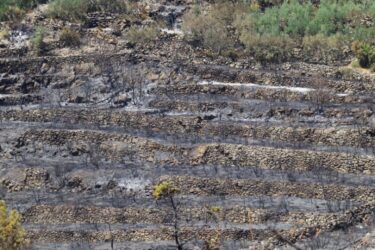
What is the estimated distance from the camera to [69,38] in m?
30.1

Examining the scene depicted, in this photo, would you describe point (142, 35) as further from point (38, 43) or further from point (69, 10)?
point (38, 43)

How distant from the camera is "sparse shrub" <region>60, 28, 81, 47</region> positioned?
30.1 meters

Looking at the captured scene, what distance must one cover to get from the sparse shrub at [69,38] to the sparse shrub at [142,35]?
91.3 inches

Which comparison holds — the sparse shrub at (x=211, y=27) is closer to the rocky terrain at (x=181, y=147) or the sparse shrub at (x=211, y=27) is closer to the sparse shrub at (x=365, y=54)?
the rocky terrain at (x=181, y=147)

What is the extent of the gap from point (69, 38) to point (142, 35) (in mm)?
3340

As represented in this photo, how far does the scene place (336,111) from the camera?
997 inches

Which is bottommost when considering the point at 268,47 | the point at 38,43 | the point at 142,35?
the point at 38,43

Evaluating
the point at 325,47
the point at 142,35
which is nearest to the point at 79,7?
the point at 142,35

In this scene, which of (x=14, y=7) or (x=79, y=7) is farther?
(x=14, y=7)

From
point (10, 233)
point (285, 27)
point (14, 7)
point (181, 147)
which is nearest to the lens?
point (10, 233)

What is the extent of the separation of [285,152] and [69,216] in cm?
797

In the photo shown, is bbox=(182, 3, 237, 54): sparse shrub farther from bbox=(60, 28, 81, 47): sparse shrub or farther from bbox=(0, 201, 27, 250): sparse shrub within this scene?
bbox=(0, 201, 27, 250): sparse shrub

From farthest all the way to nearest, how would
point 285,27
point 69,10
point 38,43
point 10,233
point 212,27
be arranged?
point 69,10 < point 38,43 < point 285,27 < point 212,27 < point 10,233

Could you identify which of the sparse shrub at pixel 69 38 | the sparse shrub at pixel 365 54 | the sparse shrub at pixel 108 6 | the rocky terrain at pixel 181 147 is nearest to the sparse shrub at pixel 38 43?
the rocky terrain at pixel 181 147
